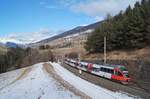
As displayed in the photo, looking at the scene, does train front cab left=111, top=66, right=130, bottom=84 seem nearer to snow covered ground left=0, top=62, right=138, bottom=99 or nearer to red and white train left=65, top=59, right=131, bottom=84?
red and white train left=65, top=59, right=131, bottom=84

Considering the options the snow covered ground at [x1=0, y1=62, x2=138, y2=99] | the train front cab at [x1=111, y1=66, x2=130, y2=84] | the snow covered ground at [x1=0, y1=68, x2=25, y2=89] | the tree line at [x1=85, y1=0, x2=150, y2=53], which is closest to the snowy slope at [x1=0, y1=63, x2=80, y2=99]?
the snow covered ground at [x1=0, y1=62, x2=138, y2=99]

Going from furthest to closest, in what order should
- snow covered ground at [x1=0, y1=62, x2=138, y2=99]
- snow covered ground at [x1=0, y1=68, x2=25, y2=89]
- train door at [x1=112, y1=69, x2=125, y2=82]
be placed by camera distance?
snow covered ground at [x1=0, y1=68, x2=25, y2=89] < train door at [x1=112, y1=69, x2=125, y2=82] < snow covered ground at [x1=0, y1=62, x2=138, y2=99]

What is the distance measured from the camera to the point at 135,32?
75.1 m

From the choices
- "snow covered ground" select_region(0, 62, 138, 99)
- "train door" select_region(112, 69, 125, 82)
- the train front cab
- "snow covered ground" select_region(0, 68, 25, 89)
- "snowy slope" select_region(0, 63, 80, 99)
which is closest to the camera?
"snowy slope" select_region(0, 63, 80, 99)

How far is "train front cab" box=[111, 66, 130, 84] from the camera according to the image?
149ft

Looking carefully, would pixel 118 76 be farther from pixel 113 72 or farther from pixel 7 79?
pixel 7 79

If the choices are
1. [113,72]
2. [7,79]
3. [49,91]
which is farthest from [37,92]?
[7,79]

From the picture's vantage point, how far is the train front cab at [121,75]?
4547 centimetres

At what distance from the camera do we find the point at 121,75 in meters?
46.5

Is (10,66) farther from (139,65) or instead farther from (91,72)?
(139,65)

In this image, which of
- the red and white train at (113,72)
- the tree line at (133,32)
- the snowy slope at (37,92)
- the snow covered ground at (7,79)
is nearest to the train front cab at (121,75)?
the red and white train at (113,72)

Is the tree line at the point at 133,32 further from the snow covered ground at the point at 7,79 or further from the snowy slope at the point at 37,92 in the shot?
the snowy slope at the point at 37,92

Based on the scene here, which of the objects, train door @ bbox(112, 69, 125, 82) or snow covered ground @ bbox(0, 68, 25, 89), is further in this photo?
snow covered ground @ bbox(0, 68, 25, 89)

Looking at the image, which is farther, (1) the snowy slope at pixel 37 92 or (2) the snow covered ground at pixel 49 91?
(2) the snow covered ground at pixel 49 91
